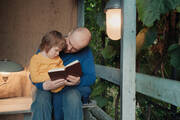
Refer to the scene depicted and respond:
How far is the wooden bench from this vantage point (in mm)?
2066

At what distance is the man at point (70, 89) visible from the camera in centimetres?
175

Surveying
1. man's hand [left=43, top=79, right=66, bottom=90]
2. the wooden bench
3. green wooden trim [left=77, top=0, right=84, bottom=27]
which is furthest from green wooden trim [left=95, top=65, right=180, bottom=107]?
green wooden trim [left=77, top=0, right=84, bottom=27]

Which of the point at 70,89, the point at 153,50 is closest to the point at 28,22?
the point at 70,89

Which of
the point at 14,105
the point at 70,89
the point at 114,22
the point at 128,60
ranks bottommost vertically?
the point at 14,105

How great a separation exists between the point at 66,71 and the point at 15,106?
903mm

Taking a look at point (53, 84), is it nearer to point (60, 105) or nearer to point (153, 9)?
point (60, 105)

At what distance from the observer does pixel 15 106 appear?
88.8 inches

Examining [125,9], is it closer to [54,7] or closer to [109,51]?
[109,51]

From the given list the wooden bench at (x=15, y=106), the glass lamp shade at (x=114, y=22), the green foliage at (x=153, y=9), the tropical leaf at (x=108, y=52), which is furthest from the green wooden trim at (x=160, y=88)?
the wooden bench at (x=15, y=106)

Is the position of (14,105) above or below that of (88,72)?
below

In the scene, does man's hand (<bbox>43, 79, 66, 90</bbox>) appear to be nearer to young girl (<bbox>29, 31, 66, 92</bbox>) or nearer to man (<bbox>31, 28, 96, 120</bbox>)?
man (<bbox>31, 28, 96, 120</bbox>)

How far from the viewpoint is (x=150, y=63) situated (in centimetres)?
240

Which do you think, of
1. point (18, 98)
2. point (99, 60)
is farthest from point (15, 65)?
point (99, 60)

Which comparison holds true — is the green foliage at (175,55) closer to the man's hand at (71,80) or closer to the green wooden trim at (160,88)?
the green wooden trim at (160,88)
